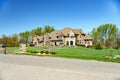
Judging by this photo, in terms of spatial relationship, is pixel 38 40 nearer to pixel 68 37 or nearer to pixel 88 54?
pixel 68 37

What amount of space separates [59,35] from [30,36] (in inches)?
327

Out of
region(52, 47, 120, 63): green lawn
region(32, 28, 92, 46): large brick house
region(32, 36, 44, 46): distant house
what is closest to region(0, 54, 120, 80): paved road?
region(52, 47, 120, 63): green lawn

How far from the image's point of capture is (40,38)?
57469mm

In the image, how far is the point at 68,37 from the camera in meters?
53.5

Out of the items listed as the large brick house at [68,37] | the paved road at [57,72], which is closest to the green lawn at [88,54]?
the paved road at [57,72]

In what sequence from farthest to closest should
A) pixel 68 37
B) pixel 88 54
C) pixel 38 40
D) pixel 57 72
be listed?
pixel 38 40 < pixel 68 37 < pixel 88 54 < pixel 57 72

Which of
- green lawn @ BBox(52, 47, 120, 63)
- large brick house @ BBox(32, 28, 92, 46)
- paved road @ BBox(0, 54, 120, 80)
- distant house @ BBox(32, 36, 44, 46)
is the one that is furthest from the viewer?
distant house @ BBox(32, 36, 44, 46)

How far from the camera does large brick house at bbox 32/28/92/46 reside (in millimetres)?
52812

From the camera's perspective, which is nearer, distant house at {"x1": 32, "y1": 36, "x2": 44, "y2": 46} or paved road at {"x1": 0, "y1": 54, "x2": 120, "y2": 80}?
paved road at {"x1": 0, "y1": 54, "x2": 120, "y2": 80}

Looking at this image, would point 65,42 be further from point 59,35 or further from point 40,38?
point 40,38

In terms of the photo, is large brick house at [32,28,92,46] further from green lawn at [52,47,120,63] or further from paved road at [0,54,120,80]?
paved road at [0,54,120,80]

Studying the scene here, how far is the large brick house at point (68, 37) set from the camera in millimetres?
52812

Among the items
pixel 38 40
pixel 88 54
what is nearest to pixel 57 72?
pixel 88 54

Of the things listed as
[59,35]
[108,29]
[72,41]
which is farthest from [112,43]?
[59,35]
